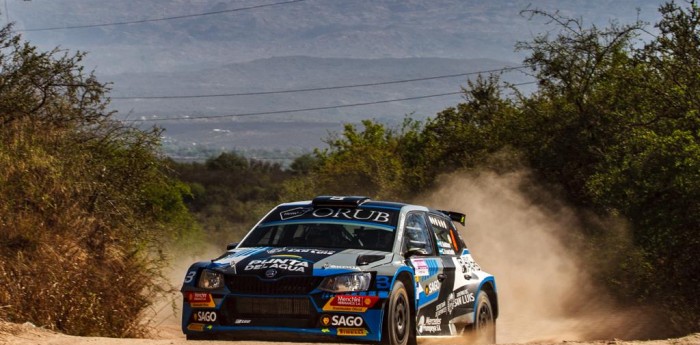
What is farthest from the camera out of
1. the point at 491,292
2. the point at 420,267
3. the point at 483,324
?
the point at 491,292

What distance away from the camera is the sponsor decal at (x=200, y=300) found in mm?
10742

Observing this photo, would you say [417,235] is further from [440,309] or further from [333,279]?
[333,279]

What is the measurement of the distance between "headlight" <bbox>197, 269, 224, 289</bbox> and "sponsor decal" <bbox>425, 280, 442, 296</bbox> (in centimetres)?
212

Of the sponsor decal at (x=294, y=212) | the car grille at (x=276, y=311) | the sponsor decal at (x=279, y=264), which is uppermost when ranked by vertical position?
the sponsor decal at (x=294, y=212)

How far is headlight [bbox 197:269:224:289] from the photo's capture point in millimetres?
10773

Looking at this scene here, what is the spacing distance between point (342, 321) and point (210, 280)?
1248mm

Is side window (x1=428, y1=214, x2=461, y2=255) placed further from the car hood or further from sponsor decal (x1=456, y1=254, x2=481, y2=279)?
the car hood

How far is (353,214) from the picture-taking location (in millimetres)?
12070

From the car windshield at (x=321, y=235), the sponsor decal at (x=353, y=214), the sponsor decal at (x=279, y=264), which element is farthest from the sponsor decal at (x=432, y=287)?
the sponsor decal at (x=279, y=264)

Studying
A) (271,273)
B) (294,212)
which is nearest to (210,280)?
(271,273)

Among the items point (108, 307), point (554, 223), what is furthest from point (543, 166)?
point (108, 307)

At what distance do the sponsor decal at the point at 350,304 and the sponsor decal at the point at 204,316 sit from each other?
100 cm

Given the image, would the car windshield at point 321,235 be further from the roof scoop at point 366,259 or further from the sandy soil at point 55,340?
the sandy soil at point 55,340

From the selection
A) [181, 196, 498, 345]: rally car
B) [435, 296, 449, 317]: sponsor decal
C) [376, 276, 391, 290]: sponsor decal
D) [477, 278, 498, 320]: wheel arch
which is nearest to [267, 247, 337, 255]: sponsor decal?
[181, 196, 498, 345]: rally car
